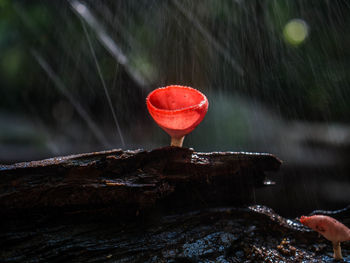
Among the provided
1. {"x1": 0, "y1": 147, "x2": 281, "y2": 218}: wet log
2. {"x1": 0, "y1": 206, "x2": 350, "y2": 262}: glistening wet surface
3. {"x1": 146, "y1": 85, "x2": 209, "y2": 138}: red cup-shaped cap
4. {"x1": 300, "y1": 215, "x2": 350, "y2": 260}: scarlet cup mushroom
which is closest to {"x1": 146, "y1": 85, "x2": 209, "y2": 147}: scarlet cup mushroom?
{"x1": 146, "y1": 85, "x2": 209, "y2": 138}: red cup-shaped cap

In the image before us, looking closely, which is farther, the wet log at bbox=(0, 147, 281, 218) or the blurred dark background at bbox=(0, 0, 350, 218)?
the blurred dark background at bbox=(0, 0, 350, 218)

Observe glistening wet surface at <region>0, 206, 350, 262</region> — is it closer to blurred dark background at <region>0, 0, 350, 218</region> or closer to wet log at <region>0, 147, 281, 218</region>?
wet log at <region>0, 147, 281, 218</region>

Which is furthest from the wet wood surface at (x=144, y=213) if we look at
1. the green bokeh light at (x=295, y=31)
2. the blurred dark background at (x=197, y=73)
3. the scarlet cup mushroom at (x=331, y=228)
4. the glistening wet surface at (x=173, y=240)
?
the green bokeh light at (x=295, y=31)

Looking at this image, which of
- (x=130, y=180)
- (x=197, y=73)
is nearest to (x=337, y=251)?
(x=130, y=180)

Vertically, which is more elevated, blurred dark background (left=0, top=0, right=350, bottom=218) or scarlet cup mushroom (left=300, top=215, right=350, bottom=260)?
blurred dark background (left=0, top=0, right=350, bottom=218)

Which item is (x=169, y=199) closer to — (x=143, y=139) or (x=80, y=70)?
(x=143, y=139)

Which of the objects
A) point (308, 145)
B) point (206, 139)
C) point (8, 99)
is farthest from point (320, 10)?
point (8, 99)
